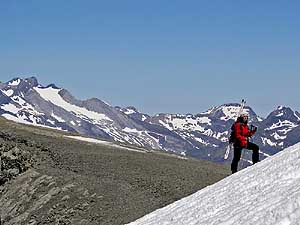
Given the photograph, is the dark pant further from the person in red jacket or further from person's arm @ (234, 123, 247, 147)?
person's arm @ (234, 123, 247, 147)

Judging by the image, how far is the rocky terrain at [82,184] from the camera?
1181 inches

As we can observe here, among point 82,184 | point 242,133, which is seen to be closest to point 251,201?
point 242,133

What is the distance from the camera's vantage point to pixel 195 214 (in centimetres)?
1988

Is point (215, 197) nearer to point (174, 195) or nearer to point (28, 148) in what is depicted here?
point (174, 195)

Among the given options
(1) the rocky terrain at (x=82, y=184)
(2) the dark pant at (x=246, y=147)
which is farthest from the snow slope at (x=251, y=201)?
(1) the rocky terrain at (x=82, y=184)

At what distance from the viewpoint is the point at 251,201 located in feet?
58.0

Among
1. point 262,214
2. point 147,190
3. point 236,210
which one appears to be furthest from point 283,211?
point 147,190

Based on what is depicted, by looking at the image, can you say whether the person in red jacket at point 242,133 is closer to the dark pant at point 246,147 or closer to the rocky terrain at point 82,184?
the dark pant at point 246,147

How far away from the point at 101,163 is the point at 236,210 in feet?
82.2

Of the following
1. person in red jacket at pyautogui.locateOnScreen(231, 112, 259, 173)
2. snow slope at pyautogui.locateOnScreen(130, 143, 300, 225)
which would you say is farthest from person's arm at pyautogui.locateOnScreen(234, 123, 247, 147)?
snow slope at pyautogui.locateOnScreen(130, 143, 300, 225)

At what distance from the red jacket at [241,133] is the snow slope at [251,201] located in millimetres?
3194

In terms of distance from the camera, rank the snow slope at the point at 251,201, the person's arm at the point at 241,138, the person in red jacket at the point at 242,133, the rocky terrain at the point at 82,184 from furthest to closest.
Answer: the rocky terrain at the point at 82,184 < the person's arm at the point at 241,138 < the person in red jacket at the point at 242,133 < the snow slope at the point at 251,201

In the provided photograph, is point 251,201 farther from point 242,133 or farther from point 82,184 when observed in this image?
point 82,184

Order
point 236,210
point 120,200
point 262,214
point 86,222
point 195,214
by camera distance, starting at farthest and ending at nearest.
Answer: point 120,200 < point 86,222 < point 195,214 < point 236,210 < point 262,214
